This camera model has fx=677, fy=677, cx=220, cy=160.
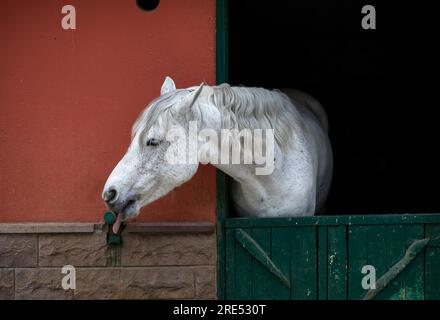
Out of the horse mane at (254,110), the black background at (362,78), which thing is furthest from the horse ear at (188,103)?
the black background at (362,78)

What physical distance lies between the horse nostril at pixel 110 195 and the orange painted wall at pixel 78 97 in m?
0.50

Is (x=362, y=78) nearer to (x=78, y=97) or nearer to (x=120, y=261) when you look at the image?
(x=78, y=97)

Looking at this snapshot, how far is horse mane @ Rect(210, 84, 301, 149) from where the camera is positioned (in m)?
3.50

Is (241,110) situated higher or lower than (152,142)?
higher

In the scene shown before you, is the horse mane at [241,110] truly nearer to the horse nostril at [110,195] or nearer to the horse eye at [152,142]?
the horse eye at [152,142]

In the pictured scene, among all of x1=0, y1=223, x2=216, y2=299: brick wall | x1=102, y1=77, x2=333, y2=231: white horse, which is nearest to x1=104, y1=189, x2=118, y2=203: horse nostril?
x1=102, y1=77, x2=333, y2=231: white horse

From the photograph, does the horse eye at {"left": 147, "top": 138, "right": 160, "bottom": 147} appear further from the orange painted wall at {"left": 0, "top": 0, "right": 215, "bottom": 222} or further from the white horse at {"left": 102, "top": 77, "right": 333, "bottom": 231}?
the orange painted wall at {"left": 0, "top": 0, "right": 215, "bottom": 222}

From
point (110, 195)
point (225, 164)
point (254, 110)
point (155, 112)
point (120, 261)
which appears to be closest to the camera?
point (110, 195)

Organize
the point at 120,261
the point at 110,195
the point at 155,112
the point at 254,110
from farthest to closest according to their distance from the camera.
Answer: the point at 120,261 → the point at 254,110 → the point at 155,112 → the point at 110,195

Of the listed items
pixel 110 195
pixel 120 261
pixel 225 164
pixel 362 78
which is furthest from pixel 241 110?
pixel 362 78

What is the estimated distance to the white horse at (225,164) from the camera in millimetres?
3348

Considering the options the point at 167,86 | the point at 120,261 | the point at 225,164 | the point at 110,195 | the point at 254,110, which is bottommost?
the point at 120,261

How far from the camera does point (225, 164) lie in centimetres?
352

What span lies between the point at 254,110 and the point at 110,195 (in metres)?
0.91
